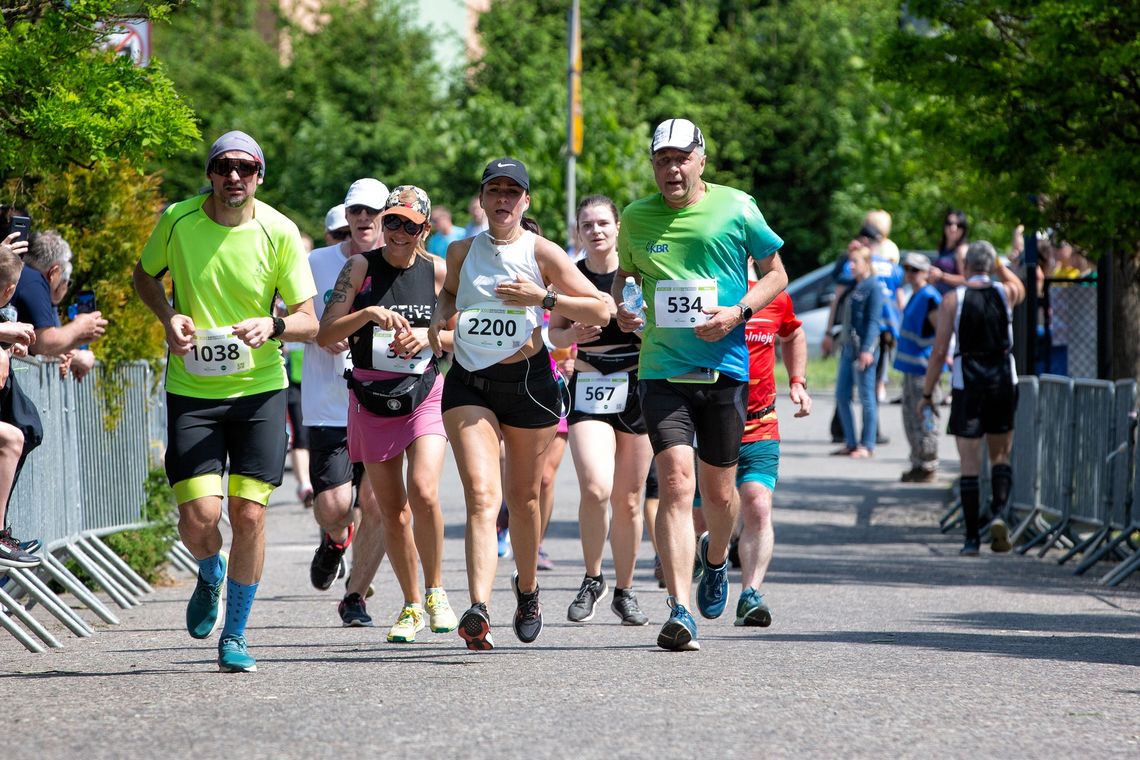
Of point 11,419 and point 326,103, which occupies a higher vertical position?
point 326,103

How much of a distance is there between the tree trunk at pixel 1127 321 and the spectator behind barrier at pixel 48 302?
788cm

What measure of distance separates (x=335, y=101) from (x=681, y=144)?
3776cm

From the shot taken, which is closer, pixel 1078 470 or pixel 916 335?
pixel 1078 470

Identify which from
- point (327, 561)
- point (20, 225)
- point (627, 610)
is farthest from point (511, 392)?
point (20, 225)

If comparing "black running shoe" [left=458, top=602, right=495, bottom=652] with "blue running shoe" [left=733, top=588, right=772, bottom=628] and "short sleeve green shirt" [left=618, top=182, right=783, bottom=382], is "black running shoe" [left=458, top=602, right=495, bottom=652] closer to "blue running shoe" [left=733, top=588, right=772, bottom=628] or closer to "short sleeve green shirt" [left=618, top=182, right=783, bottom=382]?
"short sleeve green shirt" [left=618, top=182, right=783, bottom=382]

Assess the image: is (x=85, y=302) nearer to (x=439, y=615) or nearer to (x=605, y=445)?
(x=605, y=445)

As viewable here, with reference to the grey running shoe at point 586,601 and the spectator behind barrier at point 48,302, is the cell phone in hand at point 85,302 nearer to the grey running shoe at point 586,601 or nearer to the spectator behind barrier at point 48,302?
the spectator behind barrier at point 48,302

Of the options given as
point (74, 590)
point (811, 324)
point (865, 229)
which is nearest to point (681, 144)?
point (74, 590)

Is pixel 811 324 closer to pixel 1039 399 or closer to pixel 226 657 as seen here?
pixel 1039 399

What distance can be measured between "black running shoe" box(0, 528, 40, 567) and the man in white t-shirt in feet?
5.39

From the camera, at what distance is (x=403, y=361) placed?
8891 millimetres

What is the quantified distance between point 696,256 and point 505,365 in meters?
0.94

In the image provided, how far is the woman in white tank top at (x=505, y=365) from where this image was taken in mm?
8445

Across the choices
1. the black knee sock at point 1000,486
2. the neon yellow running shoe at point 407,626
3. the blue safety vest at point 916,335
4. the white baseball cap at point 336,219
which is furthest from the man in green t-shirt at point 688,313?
the blue safety vest at point 916,335
